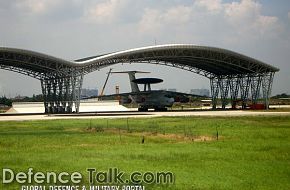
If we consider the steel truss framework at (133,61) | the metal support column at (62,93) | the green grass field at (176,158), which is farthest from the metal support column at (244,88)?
the green grass field at (176,158)

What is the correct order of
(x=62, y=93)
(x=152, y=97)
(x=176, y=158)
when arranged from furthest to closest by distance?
(x=152, y=97)
(x=62, y=93)
(x=176, y=158)

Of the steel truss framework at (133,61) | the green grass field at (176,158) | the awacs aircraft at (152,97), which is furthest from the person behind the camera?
the awacs aircraft at (152,97)

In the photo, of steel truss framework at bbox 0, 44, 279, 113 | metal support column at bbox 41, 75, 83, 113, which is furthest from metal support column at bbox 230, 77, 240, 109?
metal support column at bbox 41, 75, 83, 113

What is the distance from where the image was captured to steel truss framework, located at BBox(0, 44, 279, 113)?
250 ft

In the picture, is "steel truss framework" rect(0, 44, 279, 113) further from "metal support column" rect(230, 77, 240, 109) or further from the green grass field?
the green grass field

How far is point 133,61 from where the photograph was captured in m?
83.1

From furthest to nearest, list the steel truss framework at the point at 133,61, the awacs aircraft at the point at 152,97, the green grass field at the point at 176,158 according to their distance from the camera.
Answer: the awacs aircraft at the point at 152,97 → the steel truss framework at the point at 133,61 → the green grass field at the point at 176,158

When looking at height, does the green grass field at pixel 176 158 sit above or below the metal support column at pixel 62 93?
below

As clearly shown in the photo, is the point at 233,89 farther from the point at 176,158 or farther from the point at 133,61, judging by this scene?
the point at 176,158

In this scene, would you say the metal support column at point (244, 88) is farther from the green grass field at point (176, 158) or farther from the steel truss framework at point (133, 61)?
the green grass field at point (176, 158)

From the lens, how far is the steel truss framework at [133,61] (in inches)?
2997

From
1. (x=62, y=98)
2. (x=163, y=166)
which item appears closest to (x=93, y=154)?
(x=163, y=166)

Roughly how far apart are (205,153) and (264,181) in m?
6.68

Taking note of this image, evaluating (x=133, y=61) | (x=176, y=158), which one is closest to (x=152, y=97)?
(x=133, y=61)
